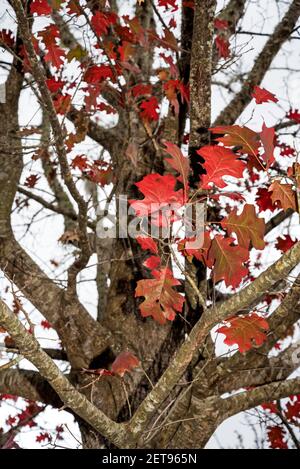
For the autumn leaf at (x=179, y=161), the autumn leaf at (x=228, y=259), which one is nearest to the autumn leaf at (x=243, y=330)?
the autumn leaf at (x=228, y=259)

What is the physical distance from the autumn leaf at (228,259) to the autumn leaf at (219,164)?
0.20 m

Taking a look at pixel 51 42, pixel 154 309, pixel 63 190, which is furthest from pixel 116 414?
pixel 63 190

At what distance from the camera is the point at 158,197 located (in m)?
1.39

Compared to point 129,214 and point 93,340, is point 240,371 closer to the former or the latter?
point 93,340

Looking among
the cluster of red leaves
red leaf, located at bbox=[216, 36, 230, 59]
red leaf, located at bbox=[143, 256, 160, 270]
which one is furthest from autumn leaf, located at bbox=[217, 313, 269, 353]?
red leaf, located at bbox=[216, 36, 230, 59]

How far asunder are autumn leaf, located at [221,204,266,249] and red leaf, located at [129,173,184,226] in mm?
192

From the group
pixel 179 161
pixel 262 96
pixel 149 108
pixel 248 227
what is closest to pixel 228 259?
pixel 248 227

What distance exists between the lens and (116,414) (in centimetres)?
239

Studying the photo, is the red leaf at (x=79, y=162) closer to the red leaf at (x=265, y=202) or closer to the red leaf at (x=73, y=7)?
the red leaf at (x=73, y=7)

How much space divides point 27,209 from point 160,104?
1984 mm

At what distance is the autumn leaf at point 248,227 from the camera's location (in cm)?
150

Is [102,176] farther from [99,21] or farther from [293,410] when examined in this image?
[293,410]

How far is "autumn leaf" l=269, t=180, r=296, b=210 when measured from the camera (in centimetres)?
148

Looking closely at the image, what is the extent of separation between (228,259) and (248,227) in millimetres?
129
